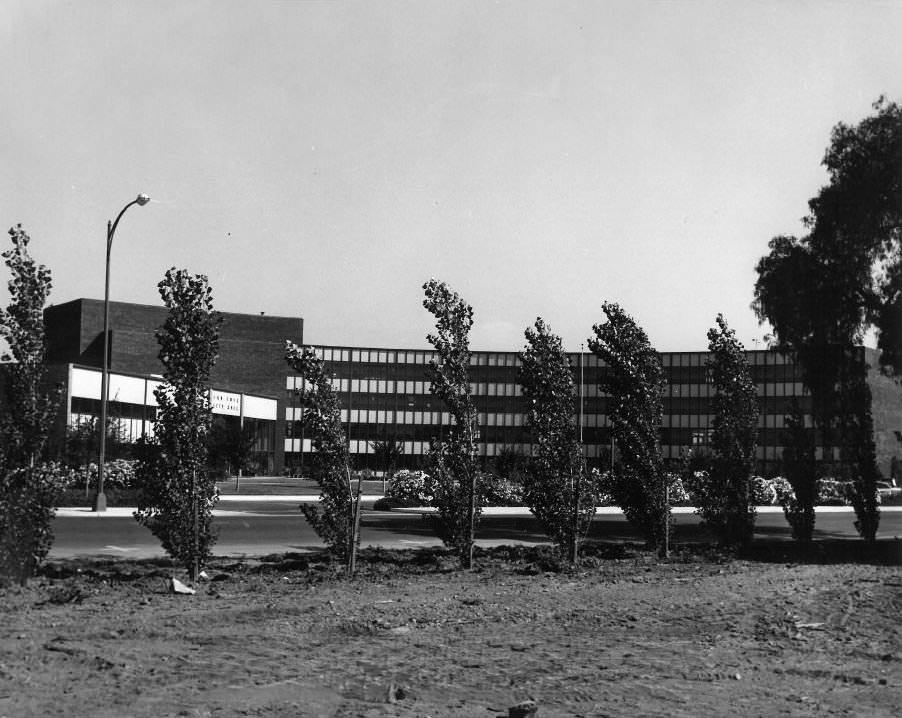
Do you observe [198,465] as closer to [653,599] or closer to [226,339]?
[653,599]

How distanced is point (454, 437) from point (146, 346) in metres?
70.2

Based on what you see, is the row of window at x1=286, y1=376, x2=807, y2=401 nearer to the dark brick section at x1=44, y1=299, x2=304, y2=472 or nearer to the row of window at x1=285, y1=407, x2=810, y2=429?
the row of window at x1=285, y1=407, x2=810, y2=429

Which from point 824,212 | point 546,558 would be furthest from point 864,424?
point 546,558

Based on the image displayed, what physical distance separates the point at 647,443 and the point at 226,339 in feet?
240

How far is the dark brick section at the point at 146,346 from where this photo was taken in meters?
78.6

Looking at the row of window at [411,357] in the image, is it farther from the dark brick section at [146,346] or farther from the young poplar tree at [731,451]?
the young poplar tree at [731,451]

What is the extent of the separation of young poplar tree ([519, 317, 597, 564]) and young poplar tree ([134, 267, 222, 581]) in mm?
5416

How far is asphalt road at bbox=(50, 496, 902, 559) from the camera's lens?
17922 mm

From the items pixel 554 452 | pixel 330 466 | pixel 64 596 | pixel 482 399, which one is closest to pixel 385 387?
pixel 482 399

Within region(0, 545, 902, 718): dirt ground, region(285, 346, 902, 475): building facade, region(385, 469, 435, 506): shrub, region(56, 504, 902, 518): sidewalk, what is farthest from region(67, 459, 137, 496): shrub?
region(285, 346, 902, 475): building facade

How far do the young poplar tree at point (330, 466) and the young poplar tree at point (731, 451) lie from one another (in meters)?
7.95

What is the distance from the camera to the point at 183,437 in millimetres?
12148

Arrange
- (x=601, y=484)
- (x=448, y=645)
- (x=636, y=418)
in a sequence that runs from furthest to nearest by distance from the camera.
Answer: (x=636, y=418)
(x=601, y=484)
(x=448, y=645)

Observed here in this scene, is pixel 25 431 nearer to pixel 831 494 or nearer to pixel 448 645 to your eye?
pixel 448 645
